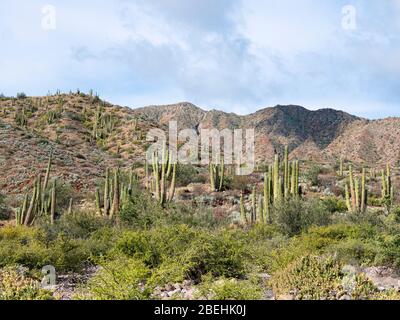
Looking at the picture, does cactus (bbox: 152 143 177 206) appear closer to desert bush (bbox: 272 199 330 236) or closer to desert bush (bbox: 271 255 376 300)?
desert bush (bbox: 272 199 330 236)

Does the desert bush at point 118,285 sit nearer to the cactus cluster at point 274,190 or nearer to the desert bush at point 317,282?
the desert bush at point 317,282

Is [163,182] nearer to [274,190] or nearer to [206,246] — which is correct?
[274,190]

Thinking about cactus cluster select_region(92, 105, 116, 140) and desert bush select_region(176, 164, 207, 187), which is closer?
desert bush select_region(176, 164, 207, 187)

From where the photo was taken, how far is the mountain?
3775 cm

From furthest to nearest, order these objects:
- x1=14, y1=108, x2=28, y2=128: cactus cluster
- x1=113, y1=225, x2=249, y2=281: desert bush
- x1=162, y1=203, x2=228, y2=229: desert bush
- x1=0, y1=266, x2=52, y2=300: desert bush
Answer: x1=14, y1=108, x2=28, y2=128: cactus cluster
x1=162, y1=203, x2=228, y2=229: desert bush
x1=113, y1=225, x2=249, y2=281: desert bush
x1=0, y1=266, x2=52, y2=300: desert bush

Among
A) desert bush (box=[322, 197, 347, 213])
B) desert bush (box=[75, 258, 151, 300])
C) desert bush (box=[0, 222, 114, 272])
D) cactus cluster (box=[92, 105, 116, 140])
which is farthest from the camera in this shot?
cactus cluster (box=[92, 105, 116, 140])

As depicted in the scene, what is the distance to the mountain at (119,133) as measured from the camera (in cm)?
3775

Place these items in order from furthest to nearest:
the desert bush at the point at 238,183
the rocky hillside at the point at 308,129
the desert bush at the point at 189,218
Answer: the rocky hillside at the point at 308,129
the desert bush at the point at 238,183
the desert bush at the point at 189,218

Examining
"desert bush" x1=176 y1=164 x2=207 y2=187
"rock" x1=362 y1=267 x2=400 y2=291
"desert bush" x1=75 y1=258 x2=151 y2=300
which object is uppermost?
"desert bush" x1=176 y1=164 x2=207 y2=187

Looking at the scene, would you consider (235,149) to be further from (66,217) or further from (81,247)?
(81,247)

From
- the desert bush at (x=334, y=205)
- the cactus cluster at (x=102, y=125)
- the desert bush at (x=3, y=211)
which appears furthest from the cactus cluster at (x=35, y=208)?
the cactus cluster at (x=102, y=125)

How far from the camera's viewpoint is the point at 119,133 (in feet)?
173

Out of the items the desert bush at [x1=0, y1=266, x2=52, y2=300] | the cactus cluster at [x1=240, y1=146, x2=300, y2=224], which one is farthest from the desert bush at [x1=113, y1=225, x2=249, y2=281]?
the cactus cluster at [x1=240, y1=146, x2=300, y2=224]
